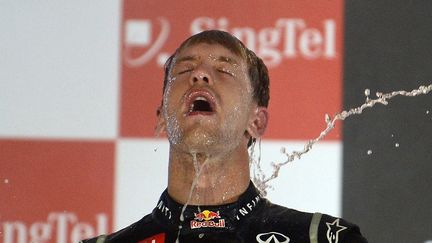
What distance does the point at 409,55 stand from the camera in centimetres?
226

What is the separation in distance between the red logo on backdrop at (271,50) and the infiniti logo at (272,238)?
0.52 m

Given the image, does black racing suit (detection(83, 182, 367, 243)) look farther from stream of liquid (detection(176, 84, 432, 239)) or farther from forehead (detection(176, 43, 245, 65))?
stream of liquid (detection(176, 84, 432, 239))

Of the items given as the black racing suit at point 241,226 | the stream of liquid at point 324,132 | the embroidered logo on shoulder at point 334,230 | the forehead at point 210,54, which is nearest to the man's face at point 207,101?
the forehead at point 210,54

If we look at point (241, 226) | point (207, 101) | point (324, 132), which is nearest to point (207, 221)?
point (241, 226)

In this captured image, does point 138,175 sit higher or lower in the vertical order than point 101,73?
lower

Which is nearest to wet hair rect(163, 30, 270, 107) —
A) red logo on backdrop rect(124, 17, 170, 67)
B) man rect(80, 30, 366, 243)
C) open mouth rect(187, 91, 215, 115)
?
man rect(80, 30, 366, 243)

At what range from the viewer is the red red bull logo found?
5.82 feet

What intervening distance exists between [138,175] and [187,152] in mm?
492

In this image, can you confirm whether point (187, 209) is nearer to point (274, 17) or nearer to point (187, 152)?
point (187, 152)

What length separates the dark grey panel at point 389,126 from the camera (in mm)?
2219

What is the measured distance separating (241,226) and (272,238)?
0.06 metres

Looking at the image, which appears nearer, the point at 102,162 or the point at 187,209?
the point at 187,209

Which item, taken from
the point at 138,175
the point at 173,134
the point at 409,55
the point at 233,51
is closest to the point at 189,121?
the point at 173,134

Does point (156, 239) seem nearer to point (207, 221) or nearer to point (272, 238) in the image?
point (207, 221)
